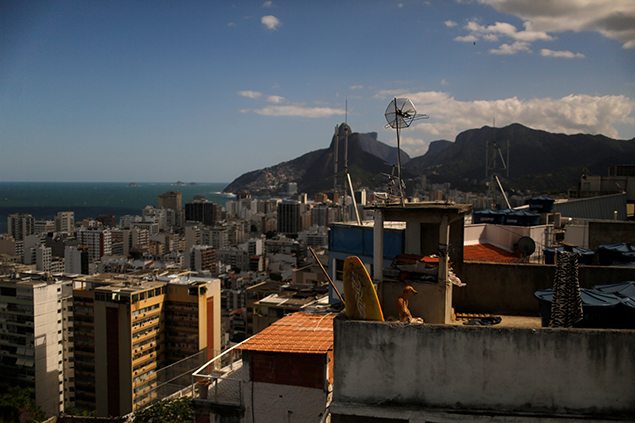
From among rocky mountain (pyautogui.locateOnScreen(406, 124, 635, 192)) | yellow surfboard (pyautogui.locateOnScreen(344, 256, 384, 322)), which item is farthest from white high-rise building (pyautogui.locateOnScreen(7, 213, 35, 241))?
yellow surfboard (pyautogui.locateOnScreen(344, 256, 384, 322))

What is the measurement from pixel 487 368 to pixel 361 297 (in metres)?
0.65

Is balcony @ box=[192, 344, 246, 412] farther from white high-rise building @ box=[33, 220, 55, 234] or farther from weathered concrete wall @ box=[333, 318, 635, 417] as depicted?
white high-rise building @ box=[33, 220, 55, 234]

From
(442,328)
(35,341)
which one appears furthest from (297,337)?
(35,341)

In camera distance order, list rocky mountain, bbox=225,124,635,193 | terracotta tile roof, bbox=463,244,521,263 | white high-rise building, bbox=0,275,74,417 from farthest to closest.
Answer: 1. rocky mountain, bbox=225,124,635,193
2. white high-rise building, bbox=0,275,74,417
3. terracotta tile roof, bbox=463,244,521,263

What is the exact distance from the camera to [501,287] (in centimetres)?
404

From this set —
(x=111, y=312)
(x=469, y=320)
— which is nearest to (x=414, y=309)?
(x=469, y=320)

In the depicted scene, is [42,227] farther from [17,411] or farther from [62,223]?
[17,411]

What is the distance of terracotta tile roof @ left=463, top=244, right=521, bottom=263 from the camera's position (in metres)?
6.85

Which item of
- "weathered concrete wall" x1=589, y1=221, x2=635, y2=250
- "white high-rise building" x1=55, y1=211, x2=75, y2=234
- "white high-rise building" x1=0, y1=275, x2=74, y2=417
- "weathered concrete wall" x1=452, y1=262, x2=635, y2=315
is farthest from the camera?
"white high-rise building" x1=55, y1=211, x2=75, y2=234

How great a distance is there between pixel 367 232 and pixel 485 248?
2.85 m

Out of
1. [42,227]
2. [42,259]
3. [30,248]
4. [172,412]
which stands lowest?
[42,259]

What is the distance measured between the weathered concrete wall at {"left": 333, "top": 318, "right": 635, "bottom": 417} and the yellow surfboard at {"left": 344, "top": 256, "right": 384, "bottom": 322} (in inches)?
4.9

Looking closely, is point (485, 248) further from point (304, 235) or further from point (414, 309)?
point (304, 235)

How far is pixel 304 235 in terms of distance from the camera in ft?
223
